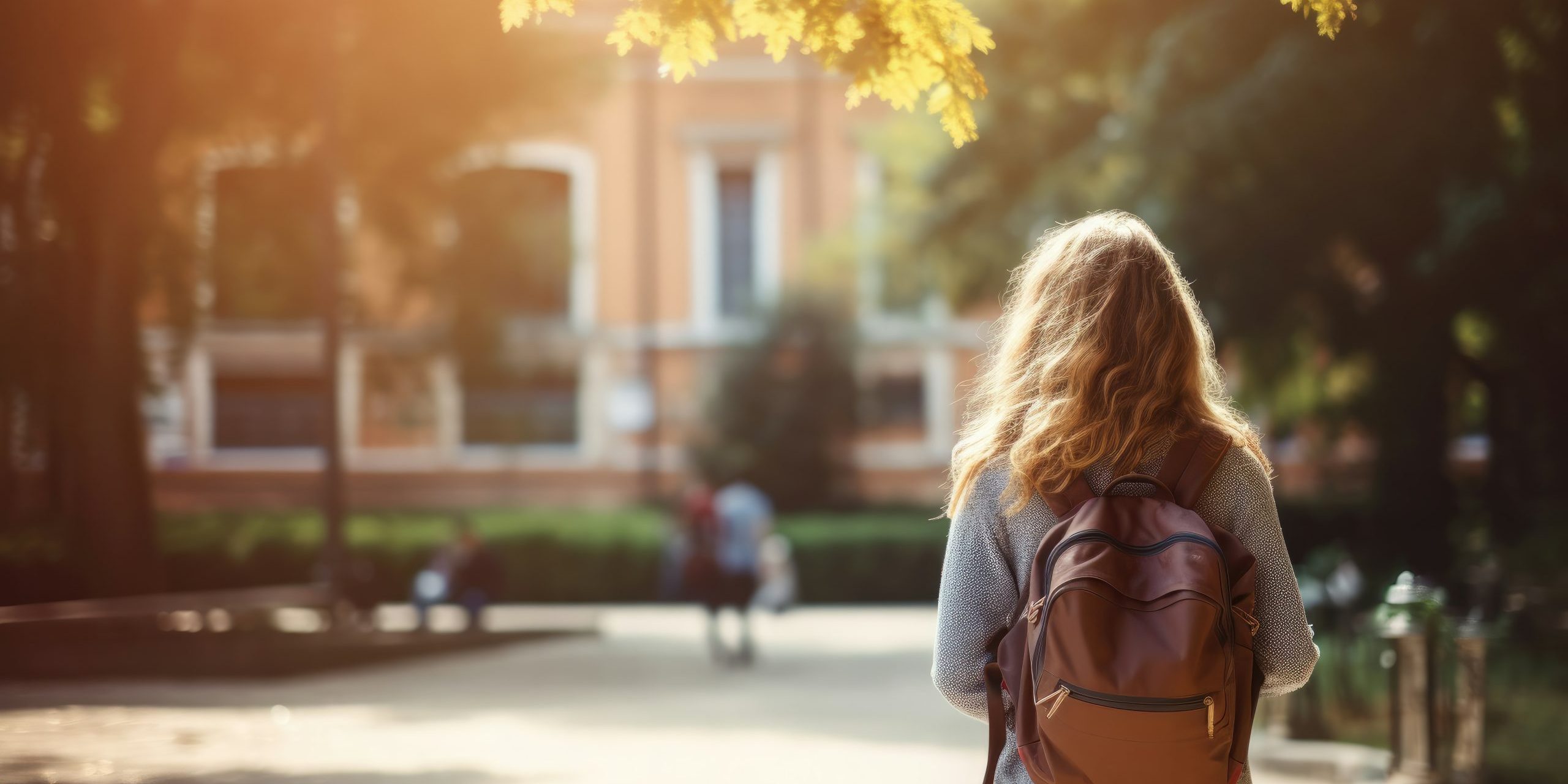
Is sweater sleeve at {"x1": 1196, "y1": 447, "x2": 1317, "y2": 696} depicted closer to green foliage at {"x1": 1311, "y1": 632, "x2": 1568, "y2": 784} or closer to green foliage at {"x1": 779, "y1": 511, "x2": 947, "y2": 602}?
green foliage at {"x1": 1311, "y1": 632, "x2": 1568, "y2": 784}

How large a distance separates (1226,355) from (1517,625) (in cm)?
632

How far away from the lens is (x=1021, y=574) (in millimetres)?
2641

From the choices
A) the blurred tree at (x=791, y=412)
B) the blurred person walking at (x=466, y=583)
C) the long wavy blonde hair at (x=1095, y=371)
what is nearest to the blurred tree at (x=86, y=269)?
the blurred person walking at (x=466, y=583)

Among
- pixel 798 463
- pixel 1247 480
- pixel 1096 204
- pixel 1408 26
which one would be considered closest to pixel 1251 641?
pixel 1247 480

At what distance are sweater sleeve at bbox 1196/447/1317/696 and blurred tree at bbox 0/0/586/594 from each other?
12540mm

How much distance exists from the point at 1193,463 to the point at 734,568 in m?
13.1

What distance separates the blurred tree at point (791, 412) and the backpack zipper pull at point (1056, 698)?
26095 millimetres

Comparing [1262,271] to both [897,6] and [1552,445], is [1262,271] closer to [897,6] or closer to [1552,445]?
[1552,445]

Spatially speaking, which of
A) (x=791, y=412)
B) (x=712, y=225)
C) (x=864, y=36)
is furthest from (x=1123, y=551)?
(x=712, y=225)

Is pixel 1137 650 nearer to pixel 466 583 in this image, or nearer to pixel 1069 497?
pixel 1069 497

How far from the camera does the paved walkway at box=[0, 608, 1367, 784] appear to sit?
331 inches

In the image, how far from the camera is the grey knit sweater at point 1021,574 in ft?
8.39

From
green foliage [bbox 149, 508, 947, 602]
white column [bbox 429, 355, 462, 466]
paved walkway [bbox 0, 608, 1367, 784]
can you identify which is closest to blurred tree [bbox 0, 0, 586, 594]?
paved walkway [bbox 0, 608, 1367, 784]

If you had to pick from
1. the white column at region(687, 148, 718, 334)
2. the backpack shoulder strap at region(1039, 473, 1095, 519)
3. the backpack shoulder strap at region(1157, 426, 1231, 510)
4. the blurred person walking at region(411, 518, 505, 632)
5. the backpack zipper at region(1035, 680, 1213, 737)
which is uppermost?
the white column at region(687, 148, 718, 334)
